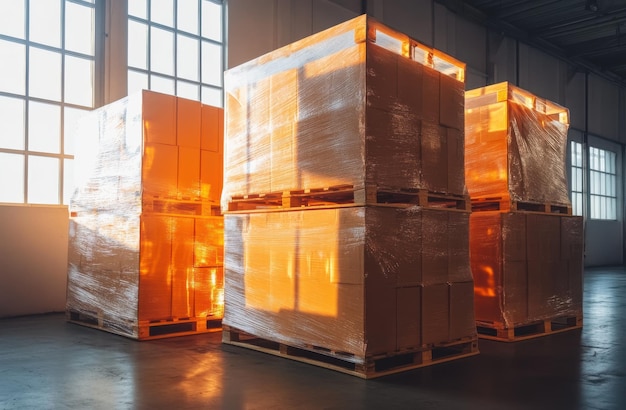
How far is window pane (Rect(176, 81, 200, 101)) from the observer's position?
370 inches

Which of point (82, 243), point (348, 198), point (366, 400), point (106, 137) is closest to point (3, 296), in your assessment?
point (82, 243)

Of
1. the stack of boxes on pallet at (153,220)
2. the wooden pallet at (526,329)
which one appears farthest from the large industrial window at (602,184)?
the stack of boxes on pallet at (153,220)

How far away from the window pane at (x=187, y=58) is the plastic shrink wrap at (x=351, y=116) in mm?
3831

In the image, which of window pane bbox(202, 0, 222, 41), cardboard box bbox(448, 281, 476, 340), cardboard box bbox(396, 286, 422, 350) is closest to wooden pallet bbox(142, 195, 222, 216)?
cardboard box bbox(396, 286, 422, 350)

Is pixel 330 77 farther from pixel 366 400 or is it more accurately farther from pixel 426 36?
pixel 426 36

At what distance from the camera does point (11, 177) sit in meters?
7.80

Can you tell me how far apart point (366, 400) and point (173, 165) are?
12.1ft

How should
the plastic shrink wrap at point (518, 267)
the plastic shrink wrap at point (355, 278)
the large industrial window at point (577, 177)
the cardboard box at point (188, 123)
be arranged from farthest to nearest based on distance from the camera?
1. the large industrial window at point (577, 177)
2. the cardboard box at point (188, 123)
3. the plastic shrink wrap at point (518, 267)
4. the plastic shrink wrap at point (355, 278)

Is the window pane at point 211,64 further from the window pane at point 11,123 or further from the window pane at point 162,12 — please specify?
the window pane at point 11,123

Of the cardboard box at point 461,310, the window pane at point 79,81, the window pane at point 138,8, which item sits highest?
the window pane at point 138,8

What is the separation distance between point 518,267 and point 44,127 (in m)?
6.32

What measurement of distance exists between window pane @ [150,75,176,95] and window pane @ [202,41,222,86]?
23.7 inches

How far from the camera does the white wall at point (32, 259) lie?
7734 millimetres

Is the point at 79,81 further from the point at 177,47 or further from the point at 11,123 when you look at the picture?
the point at 177,47
